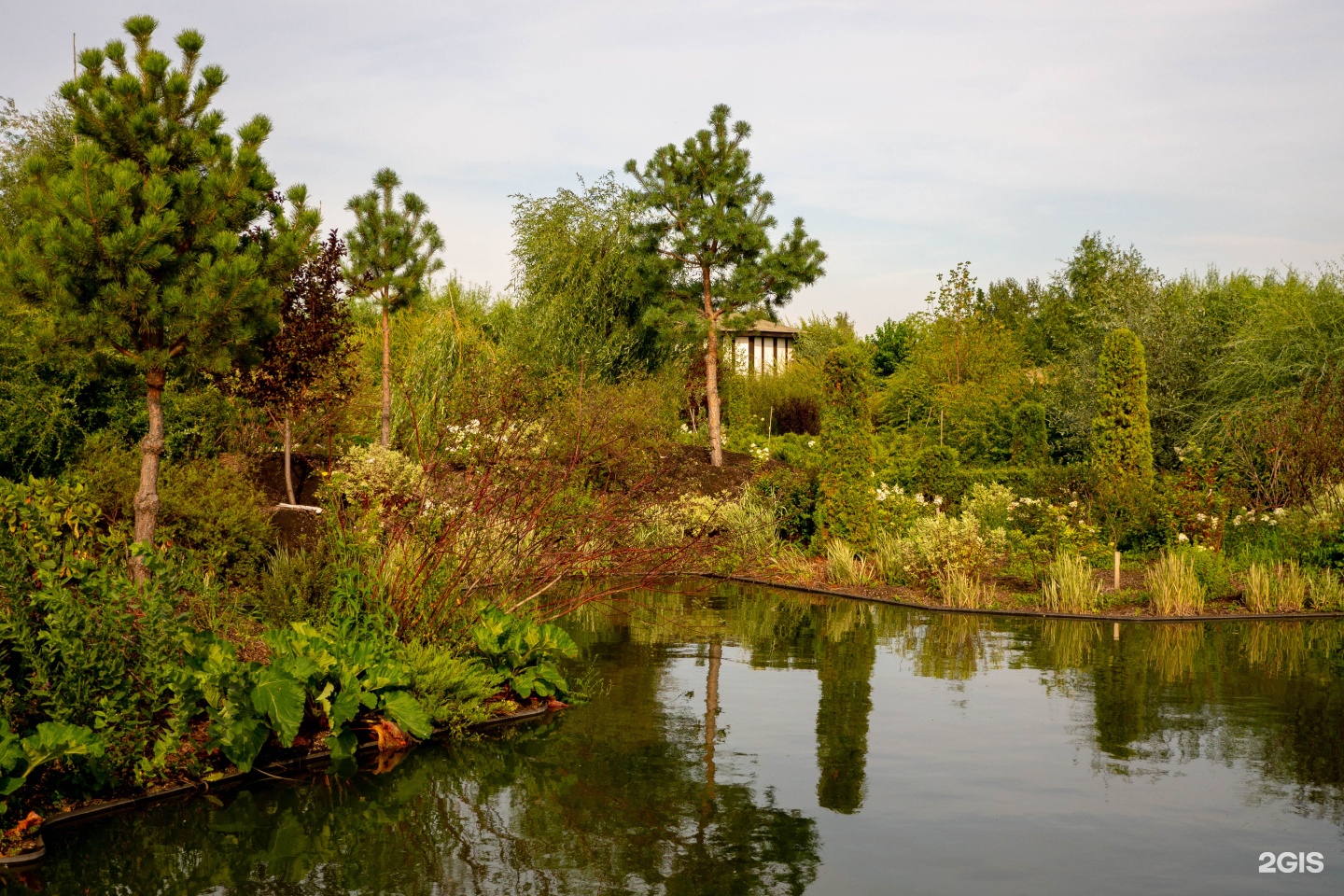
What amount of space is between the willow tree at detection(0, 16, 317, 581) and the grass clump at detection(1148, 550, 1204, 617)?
9829 mm

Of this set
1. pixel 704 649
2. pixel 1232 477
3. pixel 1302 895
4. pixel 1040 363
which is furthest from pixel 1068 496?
pixel 1040 363

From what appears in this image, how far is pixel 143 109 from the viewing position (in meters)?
8.62

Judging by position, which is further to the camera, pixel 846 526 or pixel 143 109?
pixel 846 526

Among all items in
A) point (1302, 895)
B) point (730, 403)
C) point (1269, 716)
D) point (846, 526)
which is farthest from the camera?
point (730, 403)

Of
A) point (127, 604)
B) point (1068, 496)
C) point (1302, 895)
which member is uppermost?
point (1068, 496)

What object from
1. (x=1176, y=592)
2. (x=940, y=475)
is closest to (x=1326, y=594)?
(x=1176, y=592)

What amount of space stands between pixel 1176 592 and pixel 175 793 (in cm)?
1058

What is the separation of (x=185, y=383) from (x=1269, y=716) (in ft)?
29.8

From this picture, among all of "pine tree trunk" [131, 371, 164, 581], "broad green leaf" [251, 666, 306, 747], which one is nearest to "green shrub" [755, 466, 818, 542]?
"pine tree trunk" [131, 371, 164, 581]

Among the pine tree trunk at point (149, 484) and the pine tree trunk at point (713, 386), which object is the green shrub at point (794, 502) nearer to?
the pine tree trunk at point (713, 386)

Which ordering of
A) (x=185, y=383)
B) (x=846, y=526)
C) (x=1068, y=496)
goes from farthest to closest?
(x=1068, y=496) → (x=846, y=526) → (x=185, y=383)

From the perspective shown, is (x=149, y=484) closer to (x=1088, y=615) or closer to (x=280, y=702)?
(x=280, y=702)

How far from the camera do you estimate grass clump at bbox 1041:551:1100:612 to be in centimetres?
1265

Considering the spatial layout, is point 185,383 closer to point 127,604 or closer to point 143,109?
point 143,109
